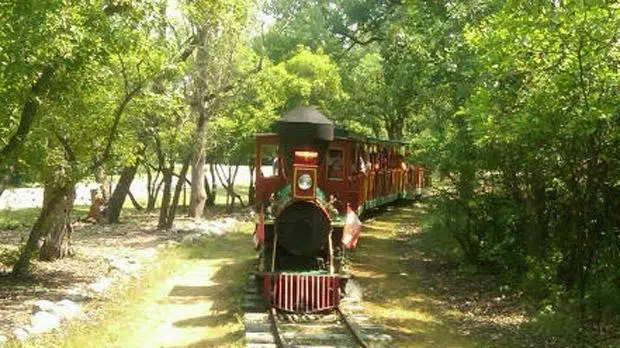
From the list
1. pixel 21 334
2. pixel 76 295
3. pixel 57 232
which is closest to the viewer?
pixel 21 334

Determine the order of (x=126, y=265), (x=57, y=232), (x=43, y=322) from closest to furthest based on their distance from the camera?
(x=43, y=322)
(x=126, y=265)
(x=57, y=232)

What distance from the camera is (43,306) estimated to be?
385 inches

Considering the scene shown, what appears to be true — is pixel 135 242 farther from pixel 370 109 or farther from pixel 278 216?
pixel 370 109

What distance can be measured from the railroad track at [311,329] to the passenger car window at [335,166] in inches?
201

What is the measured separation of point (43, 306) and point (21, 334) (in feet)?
4.41

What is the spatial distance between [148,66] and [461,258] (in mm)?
7591

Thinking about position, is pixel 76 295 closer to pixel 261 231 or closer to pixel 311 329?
pixel 261 231

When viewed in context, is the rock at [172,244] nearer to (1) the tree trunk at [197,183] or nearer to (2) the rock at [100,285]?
(2) the rock at [100,285]

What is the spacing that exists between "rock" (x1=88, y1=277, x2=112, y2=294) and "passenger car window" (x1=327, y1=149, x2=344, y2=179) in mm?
5434

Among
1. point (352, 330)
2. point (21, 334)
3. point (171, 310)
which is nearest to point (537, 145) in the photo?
point (352, 330)

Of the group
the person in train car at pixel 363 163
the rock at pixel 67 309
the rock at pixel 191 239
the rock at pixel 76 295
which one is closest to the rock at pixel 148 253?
the rock at pixel 191 239

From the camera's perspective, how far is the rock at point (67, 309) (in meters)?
9.71

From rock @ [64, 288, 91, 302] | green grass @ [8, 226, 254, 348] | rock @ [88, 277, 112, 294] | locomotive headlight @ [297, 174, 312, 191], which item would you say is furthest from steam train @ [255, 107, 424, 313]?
rock @ [64, 288, 91, 302]

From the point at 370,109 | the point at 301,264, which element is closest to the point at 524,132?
the point at 301,264
